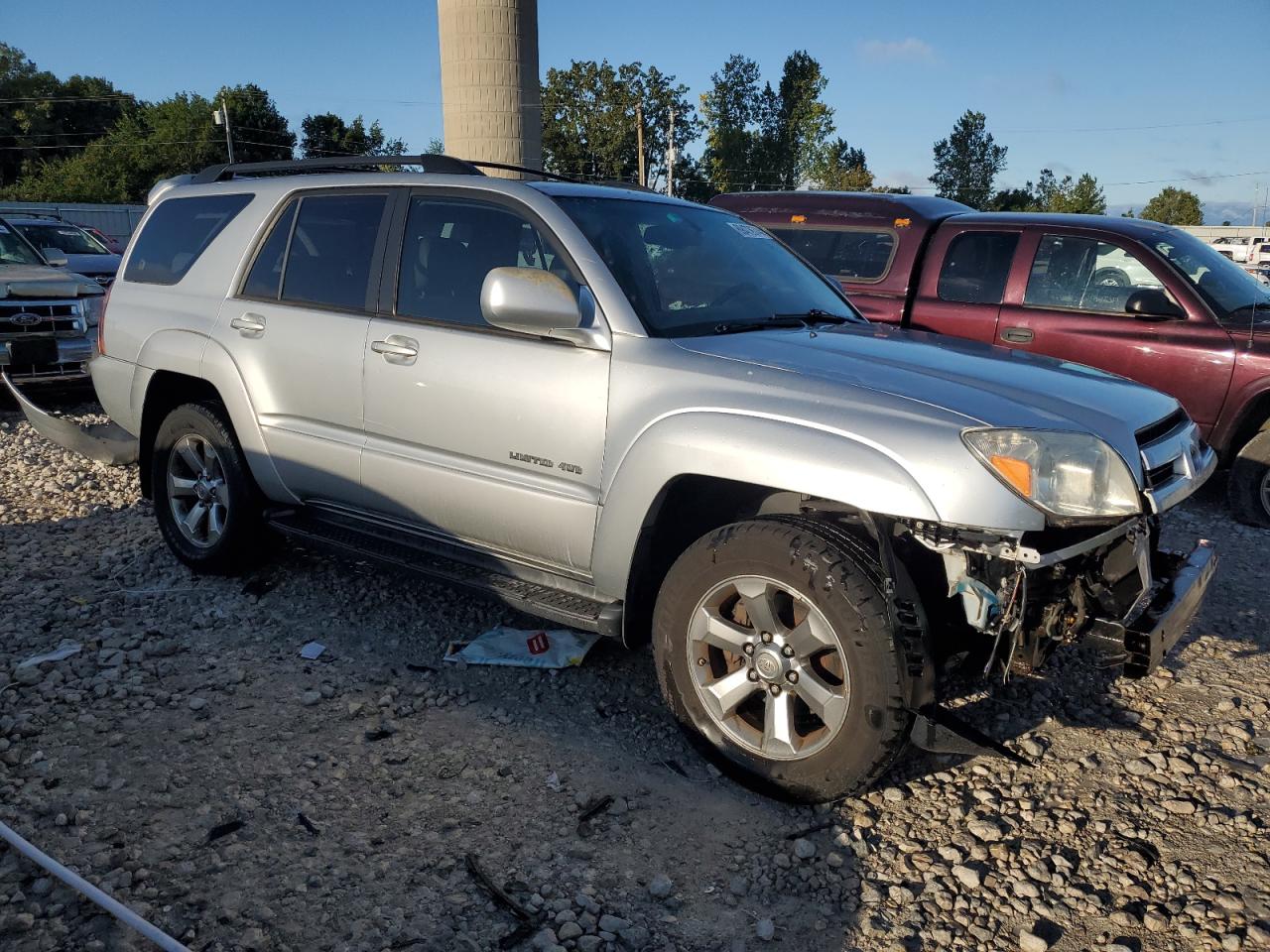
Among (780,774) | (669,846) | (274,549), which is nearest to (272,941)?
(669,846)

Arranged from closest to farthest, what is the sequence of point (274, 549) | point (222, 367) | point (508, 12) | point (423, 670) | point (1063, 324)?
point (423, 670)
point (222, 367)
point (274, 549)
point (1063, 324)
point (508, 12)

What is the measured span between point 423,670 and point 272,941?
1.58 m

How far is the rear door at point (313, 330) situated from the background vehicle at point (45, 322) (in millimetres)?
5523

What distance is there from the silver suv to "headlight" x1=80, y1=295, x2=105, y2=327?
529 cm

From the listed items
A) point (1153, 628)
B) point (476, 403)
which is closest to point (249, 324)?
point (476, 403)

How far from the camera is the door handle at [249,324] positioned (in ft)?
14.2

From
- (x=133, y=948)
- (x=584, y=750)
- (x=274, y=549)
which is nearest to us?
(x=133, y=948)

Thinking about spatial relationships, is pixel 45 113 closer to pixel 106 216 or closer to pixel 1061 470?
pixel 106 216

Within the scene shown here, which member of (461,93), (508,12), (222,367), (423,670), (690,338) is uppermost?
(508,12)

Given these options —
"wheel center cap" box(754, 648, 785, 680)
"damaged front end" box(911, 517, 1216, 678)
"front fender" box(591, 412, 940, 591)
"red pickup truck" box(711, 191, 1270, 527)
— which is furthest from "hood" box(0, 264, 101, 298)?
"damaged front end" box(911, 517, 1216, 678)

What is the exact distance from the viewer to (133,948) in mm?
2340

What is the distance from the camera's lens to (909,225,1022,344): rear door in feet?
22.5

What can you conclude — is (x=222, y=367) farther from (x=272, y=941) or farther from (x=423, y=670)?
(x=272, y=941)

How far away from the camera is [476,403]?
3.58 meters
